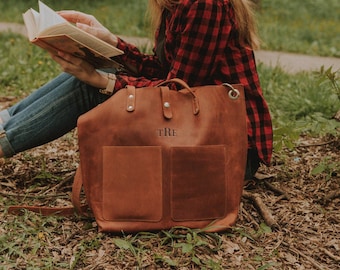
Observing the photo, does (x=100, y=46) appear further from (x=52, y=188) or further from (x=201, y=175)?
(x=52, y=188)

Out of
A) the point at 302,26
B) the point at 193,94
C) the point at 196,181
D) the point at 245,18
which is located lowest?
the point at 302,26

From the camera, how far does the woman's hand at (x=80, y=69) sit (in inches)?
93.3

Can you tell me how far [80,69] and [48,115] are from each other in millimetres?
321

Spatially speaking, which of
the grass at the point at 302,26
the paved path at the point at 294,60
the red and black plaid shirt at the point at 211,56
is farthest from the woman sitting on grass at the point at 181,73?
the grass at the point at 302,26

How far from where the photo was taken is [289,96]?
427 centimetres

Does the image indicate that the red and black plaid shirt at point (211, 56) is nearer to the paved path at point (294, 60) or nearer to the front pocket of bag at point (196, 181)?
the front pocket of bag at point (196, 181)

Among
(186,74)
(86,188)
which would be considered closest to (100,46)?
(186,74)

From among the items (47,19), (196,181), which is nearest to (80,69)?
(47,19)

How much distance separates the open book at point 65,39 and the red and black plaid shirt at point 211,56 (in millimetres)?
179

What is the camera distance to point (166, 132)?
224 centimetres

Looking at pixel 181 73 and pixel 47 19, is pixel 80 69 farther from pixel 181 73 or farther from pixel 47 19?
pixel 181 73

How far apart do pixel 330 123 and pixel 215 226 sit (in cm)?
86

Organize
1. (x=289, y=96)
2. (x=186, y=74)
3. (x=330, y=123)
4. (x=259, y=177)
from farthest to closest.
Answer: (x=289, y=96) → (x=259, y=177) → (x=330, y=123) → (x=186, y=74)

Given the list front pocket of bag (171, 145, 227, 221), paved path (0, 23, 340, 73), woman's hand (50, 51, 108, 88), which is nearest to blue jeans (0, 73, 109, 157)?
woman's hand (50, 51, 108, 88)
